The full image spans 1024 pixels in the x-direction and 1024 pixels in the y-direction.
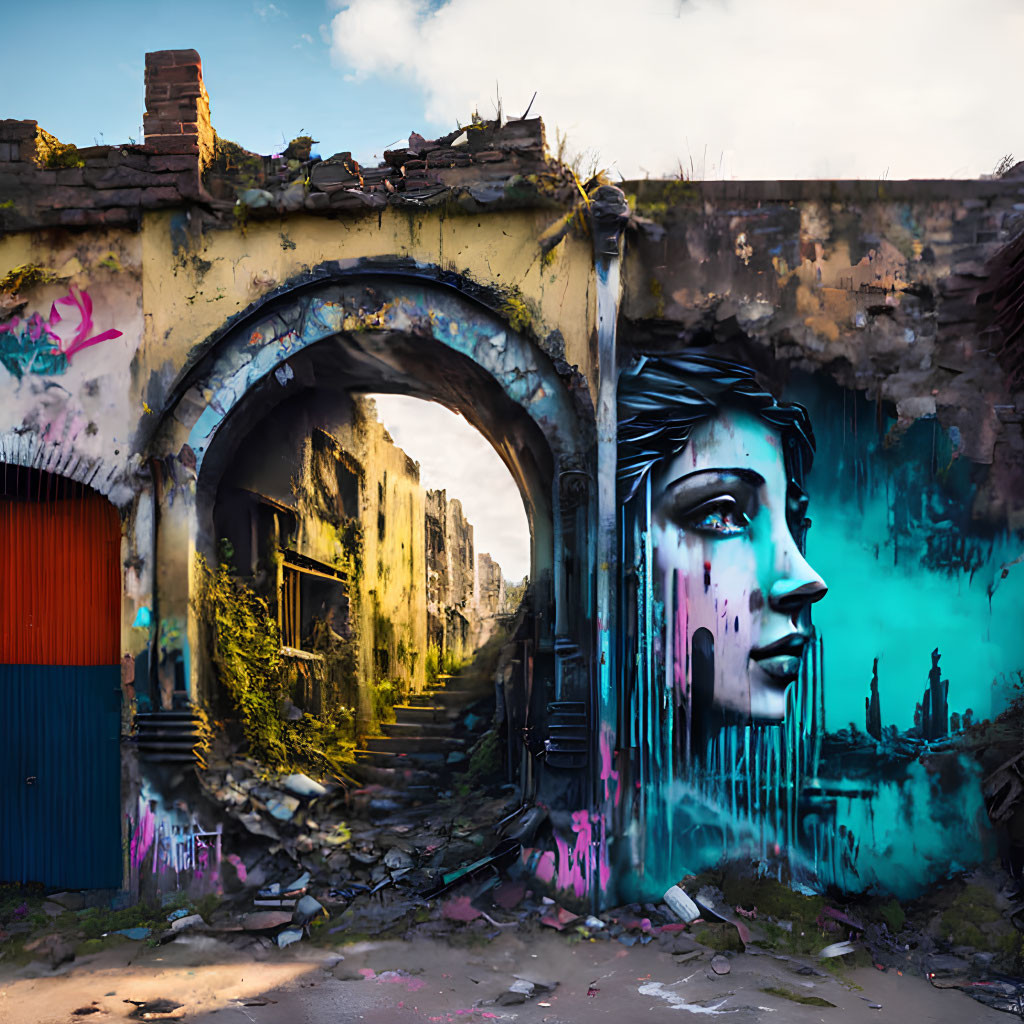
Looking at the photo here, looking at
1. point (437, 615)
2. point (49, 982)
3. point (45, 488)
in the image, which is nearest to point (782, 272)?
point (45, 488)

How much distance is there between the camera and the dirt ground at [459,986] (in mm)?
4316

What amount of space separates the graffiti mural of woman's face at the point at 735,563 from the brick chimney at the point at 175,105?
394 centimetres

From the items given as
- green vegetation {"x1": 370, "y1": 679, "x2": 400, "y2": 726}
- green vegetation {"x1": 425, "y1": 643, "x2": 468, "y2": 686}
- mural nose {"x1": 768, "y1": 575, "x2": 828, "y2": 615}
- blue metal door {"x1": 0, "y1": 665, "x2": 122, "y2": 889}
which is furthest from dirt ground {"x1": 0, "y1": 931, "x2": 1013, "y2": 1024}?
green vegetation {"x1": 425, "y1": 643, "x2": 468, "y2": 686}

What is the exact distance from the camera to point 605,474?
5.90 m

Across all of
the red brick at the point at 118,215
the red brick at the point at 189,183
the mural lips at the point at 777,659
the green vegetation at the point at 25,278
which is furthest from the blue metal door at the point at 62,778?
the mural lips at the point at 777,659

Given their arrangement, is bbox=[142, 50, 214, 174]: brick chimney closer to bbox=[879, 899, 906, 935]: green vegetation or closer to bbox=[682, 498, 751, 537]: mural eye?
bbox=[682, 498, 751, 537]: mural eye

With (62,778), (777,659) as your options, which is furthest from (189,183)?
(777,659)

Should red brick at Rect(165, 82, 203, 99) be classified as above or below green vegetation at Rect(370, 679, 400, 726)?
above

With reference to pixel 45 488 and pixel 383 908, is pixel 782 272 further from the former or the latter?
pixel 45 488

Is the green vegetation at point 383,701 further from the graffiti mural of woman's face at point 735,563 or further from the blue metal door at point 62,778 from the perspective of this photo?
the graffiti mural of woman's face at point 735,563

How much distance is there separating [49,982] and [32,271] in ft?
14.8

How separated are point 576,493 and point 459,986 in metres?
2.96

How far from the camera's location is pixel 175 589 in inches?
238

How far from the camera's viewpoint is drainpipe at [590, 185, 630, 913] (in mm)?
5711
